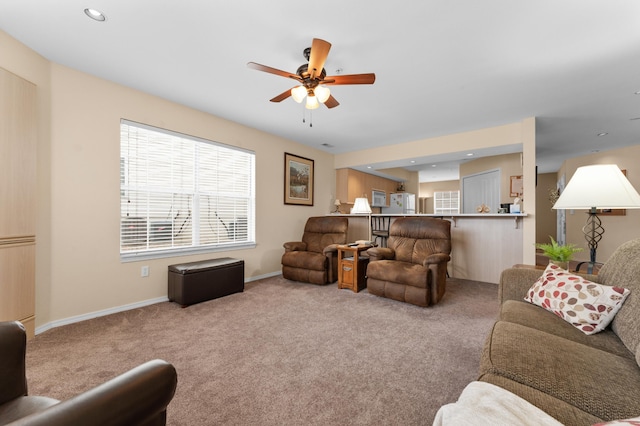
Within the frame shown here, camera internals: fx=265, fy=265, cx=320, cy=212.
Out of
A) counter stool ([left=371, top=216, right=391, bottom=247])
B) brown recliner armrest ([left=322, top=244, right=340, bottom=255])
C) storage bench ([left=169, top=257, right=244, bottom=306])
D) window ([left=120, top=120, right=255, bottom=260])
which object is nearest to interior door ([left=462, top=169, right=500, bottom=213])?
counter stool ([left=371, top=216, right=391, bottom=247])

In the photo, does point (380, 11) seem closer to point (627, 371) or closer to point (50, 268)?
point (627, 371)

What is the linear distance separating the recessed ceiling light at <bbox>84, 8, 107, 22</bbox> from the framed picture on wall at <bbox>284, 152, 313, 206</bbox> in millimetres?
3172

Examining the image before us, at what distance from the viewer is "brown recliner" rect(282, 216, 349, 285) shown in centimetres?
407

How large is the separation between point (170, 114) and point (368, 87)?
2.52m

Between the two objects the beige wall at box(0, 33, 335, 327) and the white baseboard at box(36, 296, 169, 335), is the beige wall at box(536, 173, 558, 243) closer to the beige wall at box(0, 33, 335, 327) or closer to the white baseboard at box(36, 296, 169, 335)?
the beige wall at box(0, 33, 335, 327)

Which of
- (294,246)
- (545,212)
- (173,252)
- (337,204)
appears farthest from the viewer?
(545,212)

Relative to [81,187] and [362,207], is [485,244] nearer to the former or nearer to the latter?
[362,207]

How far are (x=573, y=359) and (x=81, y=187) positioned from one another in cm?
396

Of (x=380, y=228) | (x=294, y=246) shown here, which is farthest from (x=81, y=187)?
(x=380, y=228)

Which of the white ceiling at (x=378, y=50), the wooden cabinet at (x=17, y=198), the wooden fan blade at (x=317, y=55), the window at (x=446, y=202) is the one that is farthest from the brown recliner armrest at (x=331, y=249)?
the window at (x=446, y=202)

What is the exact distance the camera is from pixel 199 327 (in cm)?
255

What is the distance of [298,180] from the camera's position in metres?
5.25

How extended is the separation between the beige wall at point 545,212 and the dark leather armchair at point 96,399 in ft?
32.5

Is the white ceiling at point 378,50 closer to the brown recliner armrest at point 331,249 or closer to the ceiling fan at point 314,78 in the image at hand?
the ceiling fan at point 314,78
